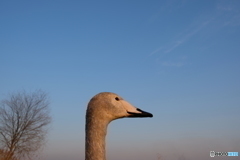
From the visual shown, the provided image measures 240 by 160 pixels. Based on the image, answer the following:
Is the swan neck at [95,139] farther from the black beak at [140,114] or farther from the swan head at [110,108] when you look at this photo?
the black beak at [140,114]

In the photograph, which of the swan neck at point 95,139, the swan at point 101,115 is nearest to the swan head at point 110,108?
the swan at point 101,115

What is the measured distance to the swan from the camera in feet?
14.8

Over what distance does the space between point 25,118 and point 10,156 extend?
5.12 meters

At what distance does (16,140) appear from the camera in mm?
27734

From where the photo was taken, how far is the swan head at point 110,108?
488 centimetres

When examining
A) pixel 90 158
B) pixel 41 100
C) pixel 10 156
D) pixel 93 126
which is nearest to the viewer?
pixel 90 158

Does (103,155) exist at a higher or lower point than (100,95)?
lower

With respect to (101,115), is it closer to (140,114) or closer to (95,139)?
(95,139)

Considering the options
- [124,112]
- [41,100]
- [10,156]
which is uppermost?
[41,100]

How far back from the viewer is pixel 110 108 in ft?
16.3

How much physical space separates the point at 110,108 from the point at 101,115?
0.21m

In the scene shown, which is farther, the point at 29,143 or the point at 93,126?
the point at 29,143

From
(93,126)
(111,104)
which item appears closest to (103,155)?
(93,126)

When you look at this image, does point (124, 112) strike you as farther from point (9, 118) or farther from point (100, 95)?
point (9, 118)
